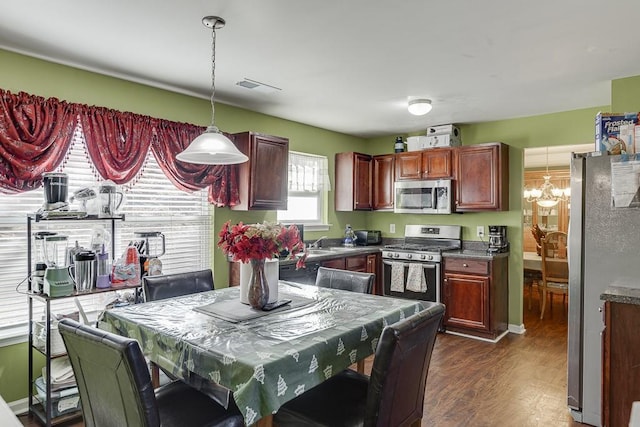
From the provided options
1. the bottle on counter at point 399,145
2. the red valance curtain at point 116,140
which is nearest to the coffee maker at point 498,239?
the bottle on counter at point 399,145

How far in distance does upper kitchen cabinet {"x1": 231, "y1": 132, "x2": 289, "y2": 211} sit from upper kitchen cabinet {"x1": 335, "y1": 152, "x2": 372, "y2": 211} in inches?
52.0

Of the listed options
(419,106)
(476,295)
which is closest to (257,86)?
(419,106)

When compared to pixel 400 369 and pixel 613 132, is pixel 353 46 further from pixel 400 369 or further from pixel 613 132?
pixel 400 369

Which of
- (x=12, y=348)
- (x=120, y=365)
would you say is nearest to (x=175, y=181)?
(x=12, y=348)

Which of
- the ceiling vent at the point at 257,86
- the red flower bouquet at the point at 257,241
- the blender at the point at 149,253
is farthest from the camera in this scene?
the ceiling vent at the point at 257,86

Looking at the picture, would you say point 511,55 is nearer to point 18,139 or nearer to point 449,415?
point 449,415

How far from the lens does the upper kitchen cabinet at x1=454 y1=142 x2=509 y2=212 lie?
4438 mm

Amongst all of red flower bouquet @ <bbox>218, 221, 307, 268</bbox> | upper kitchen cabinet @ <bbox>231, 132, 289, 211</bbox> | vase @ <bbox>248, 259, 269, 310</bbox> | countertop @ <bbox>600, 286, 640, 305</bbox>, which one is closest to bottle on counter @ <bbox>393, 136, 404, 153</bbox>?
upper kitchen cabinet @ <bbox>231, 132, 289, 211</bbox>

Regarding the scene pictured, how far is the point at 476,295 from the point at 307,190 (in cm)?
231

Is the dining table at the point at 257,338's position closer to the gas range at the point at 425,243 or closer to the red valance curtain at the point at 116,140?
the red valance curtain at the point at 116,140

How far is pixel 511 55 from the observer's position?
2.79 m

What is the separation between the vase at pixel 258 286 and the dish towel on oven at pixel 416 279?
284 cm

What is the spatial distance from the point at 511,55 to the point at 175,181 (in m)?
2.82

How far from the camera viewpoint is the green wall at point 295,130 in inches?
109
